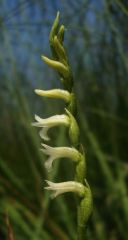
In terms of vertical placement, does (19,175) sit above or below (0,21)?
below

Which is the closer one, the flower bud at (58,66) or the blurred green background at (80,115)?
the flower bud at (58,66)

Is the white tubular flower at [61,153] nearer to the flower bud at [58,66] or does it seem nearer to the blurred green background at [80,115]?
the flower bud at [58,66]

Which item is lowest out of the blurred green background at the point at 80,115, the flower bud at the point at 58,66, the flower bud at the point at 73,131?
the blurred green background at the point at 80,115

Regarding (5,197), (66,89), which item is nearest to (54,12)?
(5,197)

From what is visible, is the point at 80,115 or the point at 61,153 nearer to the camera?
the point at 61,153

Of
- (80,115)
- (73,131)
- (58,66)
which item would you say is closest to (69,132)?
(73,131)

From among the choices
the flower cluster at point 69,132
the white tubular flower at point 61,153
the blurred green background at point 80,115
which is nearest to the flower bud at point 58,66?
the flower cluster at point 69,132

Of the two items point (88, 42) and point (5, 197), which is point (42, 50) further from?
point (5, 197)

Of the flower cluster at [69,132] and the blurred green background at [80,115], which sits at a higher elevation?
the flower cluster at [69,132]

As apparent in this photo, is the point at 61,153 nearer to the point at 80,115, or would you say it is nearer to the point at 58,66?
the point at 58,66
